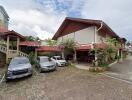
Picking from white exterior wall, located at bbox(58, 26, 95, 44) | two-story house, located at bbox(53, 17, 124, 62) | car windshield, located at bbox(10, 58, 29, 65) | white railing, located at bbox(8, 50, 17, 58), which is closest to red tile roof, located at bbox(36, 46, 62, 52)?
two-story house, located at bbox(53, 17, 124, 62)

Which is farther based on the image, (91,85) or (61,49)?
(61,49)

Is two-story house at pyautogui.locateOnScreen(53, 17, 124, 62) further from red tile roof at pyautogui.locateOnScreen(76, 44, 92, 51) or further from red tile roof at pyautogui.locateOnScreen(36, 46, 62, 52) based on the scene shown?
red tile roof at pyautogui.locateOnScreen(36, 46, 62, 52)

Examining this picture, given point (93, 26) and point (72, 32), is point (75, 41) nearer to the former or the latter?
point (72, 32)

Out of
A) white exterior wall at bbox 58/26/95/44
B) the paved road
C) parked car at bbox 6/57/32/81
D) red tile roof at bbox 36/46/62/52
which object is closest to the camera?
parked car at bbox 6/57/32/81

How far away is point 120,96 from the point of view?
8141 mm

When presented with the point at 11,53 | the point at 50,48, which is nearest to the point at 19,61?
the point at 11,53

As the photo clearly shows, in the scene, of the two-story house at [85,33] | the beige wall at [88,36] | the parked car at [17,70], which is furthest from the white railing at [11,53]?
the beige wall at [88,36]

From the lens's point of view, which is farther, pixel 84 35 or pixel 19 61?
pixel 84 35

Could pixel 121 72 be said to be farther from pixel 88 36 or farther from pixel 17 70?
pixel 17 70

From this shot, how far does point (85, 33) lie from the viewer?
21.2m

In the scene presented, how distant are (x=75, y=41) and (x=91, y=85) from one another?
43.1 ft

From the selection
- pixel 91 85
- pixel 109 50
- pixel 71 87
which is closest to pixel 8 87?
pixel 71 87

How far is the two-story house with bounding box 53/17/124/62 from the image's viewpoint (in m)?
19.0

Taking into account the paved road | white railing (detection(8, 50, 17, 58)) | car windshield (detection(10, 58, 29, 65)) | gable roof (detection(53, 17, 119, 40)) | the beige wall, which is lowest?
the paved road
